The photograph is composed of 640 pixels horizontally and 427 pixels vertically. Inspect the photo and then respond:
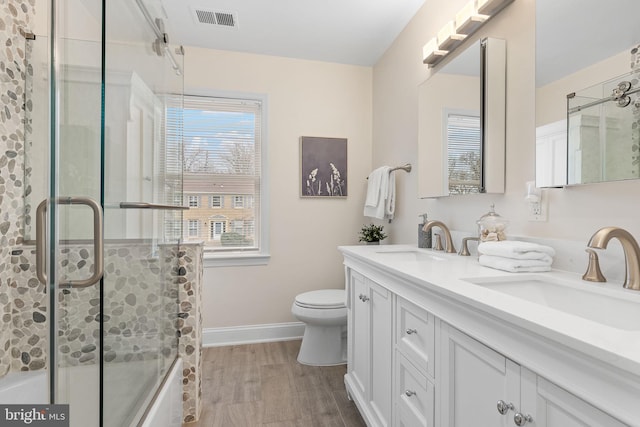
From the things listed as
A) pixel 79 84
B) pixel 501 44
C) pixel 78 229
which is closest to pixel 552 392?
pixel 78 229

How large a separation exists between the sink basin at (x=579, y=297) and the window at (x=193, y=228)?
235cm

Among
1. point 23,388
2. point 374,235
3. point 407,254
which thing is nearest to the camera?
point 23,388

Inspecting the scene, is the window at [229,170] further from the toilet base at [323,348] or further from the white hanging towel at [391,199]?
the white hanging towel at [391,199]

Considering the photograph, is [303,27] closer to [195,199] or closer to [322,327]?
[195,199]

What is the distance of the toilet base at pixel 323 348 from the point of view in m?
2.40

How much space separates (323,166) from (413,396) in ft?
6.95

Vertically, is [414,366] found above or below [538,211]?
below

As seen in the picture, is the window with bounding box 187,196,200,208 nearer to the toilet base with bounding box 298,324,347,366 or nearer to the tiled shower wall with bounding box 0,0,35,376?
the tiled shower wall with bounding box 0,0,35,376

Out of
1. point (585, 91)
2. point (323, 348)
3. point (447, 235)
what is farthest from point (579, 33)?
point (323, 348)

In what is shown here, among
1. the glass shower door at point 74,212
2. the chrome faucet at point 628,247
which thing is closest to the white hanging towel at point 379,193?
the chrome faucet at point 628,247

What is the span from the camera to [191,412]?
176cm

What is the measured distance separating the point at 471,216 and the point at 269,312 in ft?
6.27

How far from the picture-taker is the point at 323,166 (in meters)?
2.95

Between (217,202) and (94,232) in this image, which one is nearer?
(94,232)
